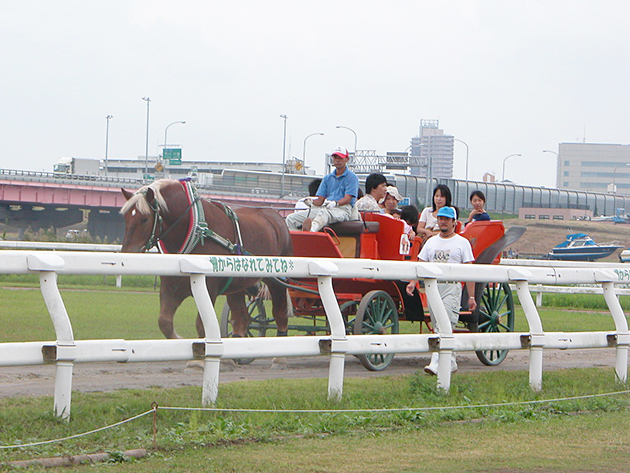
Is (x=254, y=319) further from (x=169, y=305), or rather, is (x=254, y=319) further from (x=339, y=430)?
(x=339, y=430)

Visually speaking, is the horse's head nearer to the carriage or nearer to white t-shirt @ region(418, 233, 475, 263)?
the carriage

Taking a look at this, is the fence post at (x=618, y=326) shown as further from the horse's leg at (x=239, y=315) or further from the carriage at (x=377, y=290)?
the horse's leg at (x=239, y=315)

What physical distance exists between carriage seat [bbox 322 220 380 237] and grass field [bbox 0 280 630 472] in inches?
116

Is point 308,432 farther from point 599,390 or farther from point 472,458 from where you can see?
point 599,390

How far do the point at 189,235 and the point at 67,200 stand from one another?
250 ft

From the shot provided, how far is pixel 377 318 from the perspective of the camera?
Answer: 1015 centimetres

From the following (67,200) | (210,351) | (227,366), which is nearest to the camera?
(210,351)

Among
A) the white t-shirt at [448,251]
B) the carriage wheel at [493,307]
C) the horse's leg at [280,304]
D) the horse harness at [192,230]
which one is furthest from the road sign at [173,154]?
the white t-shirt at [448,251]

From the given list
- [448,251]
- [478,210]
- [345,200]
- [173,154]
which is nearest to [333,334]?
[448,251]

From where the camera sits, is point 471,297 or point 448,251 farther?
point 471,297

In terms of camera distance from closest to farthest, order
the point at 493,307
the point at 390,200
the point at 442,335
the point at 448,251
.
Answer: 1. the point at 442,335
2. the point at 448,251
3. the point at 493,307
4. the point at 390,200

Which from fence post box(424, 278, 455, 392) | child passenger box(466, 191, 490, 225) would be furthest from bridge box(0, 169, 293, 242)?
fence post box(424, 278, 455, 392)

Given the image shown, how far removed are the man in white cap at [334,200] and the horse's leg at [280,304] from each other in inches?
32.0

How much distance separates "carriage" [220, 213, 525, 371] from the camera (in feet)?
34.1
